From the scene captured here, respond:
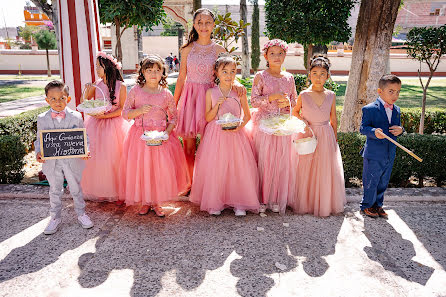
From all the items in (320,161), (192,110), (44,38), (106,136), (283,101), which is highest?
(44,38)

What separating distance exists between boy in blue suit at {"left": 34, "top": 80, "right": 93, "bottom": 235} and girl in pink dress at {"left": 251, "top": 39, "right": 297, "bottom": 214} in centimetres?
213

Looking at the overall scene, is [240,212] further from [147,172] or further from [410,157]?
[410,157]

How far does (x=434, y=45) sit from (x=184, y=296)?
21.8ft

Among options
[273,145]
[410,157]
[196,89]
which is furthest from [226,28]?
[410,157]

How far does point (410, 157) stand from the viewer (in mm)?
5223

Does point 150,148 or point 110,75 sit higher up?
point 110,75

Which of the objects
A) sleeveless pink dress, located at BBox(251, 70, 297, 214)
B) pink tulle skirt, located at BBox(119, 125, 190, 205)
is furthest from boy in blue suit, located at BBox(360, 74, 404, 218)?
pink tulle skirt, located at BBox(119, 125, 190, 205)

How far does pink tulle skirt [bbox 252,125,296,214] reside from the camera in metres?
4.29

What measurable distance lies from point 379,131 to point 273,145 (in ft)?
4.02

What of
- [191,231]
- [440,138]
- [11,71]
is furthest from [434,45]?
[11,71]

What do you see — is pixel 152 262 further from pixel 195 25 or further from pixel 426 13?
pixel 426 13

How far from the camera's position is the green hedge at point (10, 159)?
519cm

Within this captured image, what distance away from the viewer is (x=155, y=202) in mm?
4246

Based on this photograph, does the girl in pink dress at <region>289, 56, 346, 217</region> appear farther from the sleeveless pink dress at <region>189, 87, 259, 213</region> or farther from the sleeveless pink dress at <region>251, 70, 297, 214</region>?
the sleeveless pink dress at <region>189, 87, 259, 213</region>
